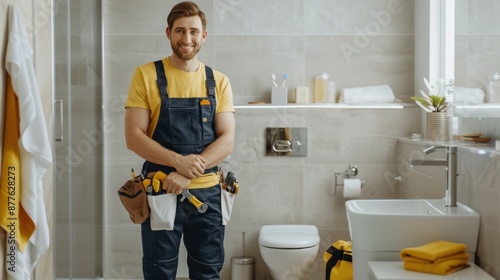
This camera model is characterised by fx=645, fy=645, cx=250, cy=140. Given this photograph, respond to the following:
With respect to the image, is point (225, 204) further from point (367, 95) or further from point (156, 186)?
point (367, 95)

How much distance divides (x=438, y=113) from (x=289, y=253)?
120 cm

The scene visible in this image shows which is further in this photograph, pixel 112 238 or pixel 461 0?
pixel 112 238

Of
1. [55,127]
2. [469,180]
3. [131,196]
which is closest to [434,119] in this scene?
[469,180]

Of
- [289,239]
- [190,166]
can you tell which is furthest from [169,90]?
[289,239]

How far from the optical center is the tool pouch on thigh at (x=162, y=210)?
297 cm

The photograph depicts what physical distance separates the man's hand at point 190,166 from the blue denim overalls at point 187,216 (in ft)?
0.30

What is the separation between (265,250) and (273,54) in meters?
1.39

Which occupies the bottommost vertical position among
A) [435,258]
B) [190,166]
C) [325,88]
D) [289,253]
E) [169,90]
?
[289,253]

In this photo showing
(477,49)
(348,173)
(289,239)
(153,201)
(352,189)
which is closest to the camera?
(477,49)

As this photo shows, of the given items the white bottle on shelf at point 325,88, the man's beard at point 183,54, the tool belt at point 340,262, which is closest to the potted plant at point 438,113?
the white bottle on shelf at point 325,88

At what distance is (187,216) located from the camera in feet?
10.1

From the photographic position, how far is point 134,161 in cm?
449

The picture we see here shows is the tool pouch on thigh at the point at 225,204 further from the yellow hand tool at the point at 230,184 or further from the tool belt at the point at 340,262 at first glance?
the tool belt at the point at 340,262

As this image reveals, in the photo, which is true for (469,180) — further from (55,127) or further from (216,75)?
(55,127)
